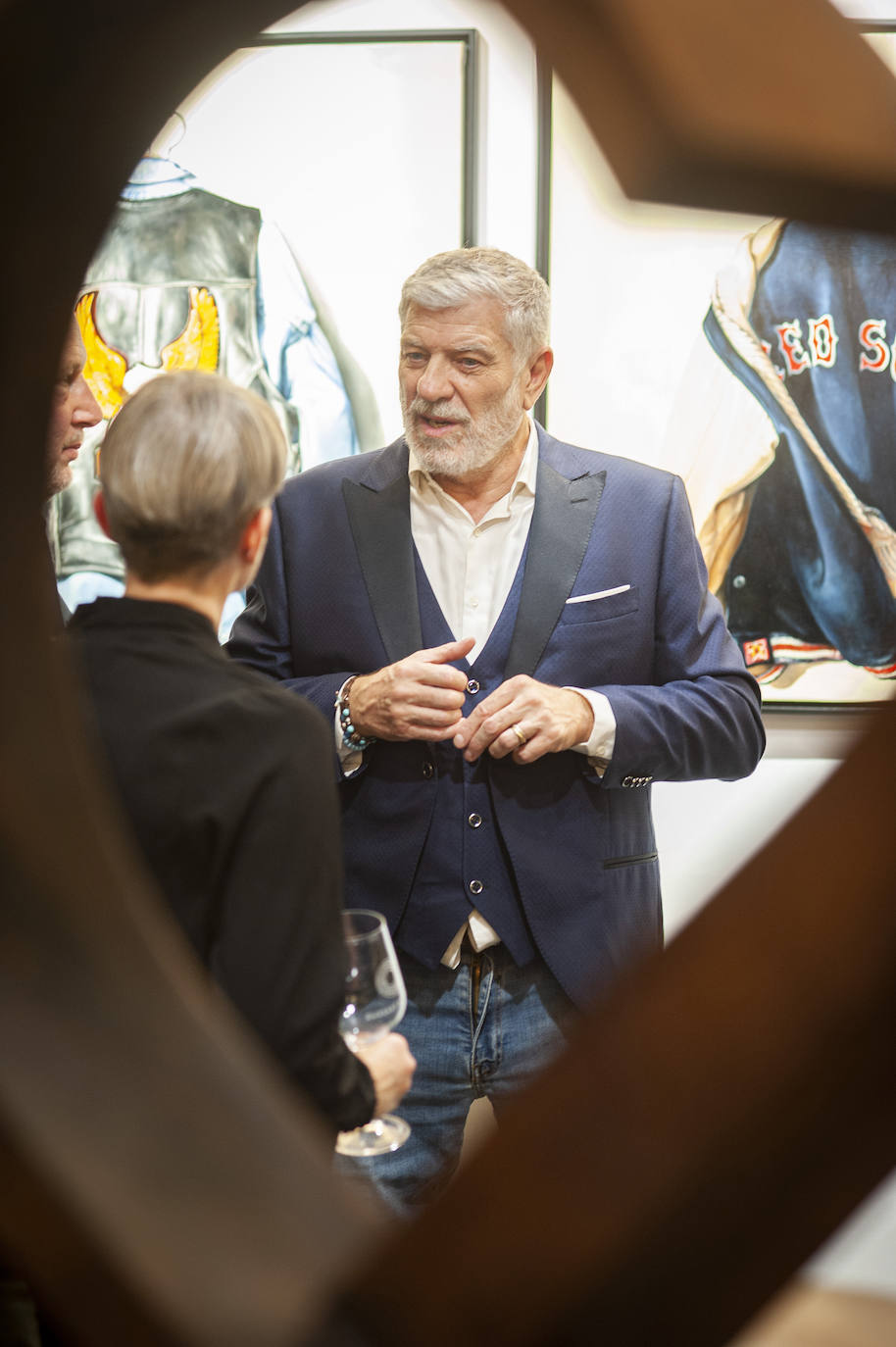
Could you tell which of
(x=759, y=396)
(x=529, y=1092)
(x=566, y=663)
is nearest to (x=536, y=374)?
(x=566, y=663)

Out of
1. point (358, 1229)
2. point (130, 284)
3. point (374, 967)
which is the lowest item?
point (374, 967)

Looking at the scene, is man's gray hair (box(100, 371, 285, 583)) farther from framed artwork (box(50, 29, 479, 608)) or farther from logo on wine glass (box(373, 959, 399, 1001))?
framed artwork (box(50, 29, 479, 608))

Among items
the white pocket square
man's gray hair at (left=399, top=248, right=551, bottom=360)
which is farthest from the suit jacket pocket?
man's gray hair at (left=399, top=248, right=551, bottom=360)

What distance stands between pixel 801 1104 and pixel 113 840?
0.65ft

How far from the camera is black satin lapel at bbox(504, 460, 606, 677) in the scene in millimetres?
1411

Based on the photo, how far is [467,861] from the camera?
1.41 m

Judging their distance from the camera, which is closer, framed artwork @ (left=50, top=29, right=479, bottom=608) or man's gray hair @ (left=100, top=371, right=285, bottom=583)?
man's gray hair @ (left=100, top=371, right=285, bottom=583)

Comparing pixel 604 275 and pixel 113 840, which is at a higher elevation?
pixel 604 275

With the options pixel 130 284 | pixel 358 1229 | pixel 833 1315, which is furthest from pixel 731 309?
pixel 358 1229

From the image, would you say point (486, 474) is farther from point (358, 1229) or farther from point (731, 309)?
point (358, 1229)

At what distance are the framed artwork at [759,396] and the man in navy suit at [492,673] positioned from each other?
0.70m

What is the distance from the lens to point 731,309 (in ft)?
7.13

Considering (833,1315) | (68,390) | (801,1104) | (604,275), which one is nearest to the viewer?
(801,1104)

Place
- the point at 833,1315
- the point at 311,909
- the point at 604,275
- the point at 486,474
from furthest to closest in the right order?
1. the point at 604,275
2. the point at 486,474
3. the point at 311,909
4. the point at 833,1315
